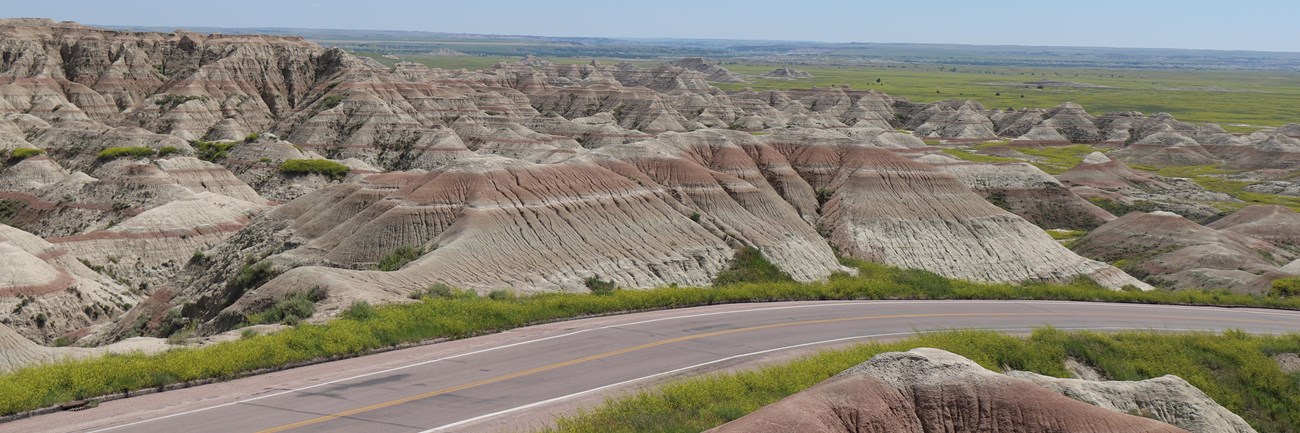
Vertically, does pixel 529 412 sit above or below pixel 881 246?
above

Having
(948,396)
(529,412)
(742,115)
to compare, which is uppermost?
(948,396)

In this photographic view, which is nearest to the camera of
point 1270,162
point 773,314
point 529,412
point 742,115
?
point 529,412

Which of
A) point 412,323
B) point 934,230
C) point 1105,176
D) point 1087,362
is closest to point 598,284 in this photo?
point 412,323

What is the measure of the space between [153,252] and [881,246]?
49.9 metres

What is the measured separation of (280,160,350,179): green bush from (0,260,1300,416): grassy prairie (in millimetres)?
63934

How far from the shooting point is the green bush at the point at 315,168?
9843cm

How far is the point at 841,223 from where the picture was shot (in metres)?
70.3

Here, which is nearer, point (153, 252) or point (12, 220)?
point (153, 252)

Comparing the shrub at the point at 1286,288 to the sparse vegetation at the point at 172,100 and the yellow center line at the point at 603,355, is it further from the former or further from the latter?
the sparse vegetation at the point at 172,100

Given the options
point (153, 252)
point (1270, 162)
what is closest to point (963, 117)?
point (1270, 162)

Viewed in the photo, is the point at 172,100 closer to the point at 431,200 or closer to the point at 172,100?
the point at 172,100

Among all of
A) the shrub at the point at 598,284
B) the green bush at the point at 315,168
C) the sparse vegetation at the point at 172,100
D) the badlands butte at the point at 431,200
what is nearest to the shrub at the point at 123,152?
the badlands butte at the point at 431,200

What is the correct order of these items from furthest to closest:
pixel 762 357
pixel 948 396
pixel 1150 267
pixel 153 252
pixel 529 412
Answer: pixel 1150 267 < pixel 153 252 < pixel 762 357 < pixel 529 412 < pixel 948 396

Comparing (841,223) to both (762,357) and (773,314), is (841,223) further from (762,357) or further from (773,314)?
(762,357)
